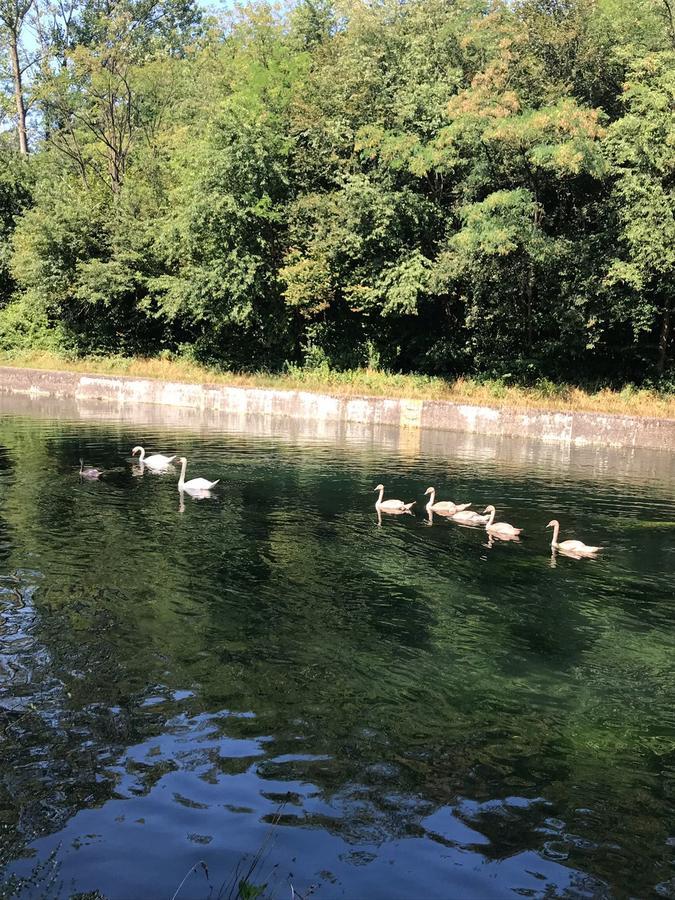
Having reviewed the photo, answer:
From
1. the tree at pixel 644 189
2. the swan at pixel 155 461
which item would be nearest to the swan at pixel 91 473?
the swan at pixel 155 461

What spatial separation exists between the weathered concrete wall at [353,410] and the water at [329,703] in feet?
40.3

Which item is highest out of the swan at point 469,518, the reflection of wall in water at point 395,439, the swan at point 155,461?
the reflection of wall in water at point 395,439

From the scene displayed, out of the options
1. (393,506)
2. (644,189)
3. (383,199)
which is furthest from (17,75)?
(393,506)

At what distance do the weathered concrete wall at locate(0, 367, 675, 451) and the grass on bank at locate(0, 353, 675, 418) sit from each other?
69 centimetres

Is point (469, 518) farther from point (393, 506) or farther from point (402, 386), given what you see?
point (402, 386)

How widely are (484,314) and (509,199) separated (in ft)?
22.5

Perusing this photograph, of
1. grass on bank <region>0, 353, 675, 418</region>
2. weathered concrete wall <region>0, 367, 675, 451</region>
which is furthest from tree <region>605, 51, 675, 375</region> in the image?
weathered concrete wall <region>0, 367, 675, 451</region>

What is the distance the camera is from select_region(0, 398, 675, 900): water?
22.2 ft

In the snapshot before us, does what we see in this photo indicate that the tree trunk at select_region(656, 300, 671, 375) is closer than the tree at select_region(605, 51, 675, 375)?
No

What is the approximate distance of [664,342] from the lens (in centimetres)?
3619

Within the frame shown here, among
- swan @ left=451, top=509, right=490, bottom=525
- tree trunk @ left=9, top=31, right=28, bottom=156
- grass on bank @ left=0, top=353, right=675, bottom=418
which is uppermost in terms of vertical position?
tree trunk @ left=9, top=31, right=28, bottom=156

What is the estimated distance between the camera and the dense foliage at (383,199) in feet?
108

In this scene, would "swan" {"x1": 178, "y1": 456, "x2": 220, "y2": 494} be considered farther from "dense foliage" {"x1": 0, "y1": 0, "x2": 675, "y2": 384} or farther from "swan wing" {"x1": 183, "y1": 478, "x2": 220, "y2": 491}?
"dense foliage" {"x1": 0, "y1": 0, "x2": 675, "y2": 384}

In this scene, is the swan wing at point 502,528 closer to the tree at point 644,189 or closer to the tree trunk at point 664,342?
the tree at point 644,189
